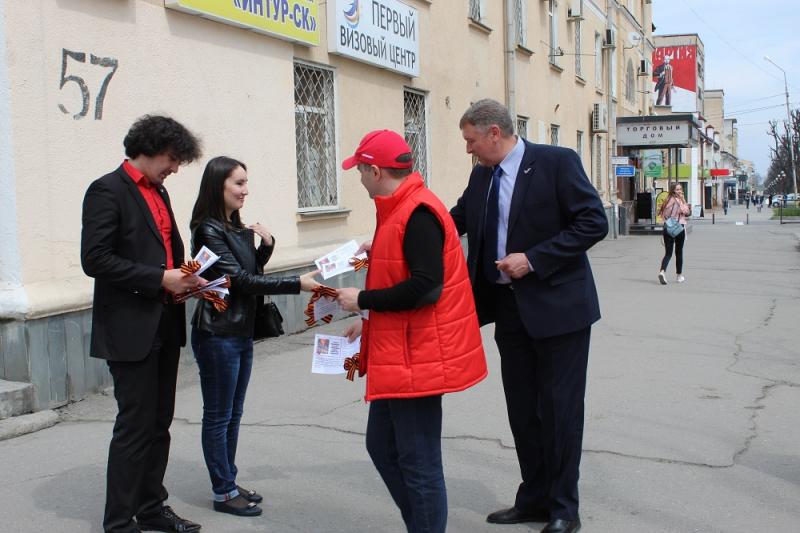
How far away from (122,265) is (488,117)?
1.64 meters

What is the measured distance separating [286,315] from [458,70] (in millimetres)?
6731

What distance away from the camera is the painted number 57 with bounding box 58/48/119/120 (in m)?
6.20

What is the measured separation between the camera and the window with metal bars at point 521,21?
17.3 m

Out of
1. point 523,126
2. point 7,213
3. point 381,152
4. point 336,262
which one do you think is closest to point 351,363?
point 336,262

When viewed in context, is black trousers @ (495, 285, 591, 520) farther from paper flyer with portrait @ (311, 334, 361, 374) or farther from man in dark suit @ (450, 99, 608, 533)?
paper flyer with portrait @ (311, 334, 361, 374)

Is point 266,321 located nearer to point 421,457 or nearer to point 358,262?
point 358,262

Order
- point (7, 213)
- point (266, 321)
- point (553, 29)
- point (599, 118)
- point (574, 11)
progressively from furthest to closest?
point (599, 118) < point (574, 11) < point (553, 29) < point (7, 213) < point (266, 321)

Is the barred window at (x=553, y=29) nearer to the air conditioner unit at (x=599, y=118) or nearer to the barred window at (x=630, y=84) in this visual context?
the air conditioner unit at (x=599, y=118)

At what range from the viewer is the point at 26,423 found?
17.8 feet

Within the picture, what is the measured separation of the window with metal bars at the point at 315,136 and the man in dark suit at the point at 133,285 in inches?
233

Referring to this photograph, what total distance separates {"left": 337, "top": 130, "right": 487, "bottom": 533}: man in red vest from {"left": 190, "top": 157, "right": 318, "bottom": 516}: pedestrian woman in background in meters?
0.73

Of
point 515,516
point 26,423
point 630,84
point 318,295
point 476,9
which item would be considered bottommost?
point 515,516

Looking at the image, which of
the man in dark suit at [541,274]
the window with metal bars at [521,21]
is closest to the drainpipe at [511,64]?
the window with metal bars at [521,21]

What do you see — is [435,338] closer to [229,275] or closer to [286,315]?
[229,275]
